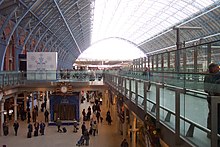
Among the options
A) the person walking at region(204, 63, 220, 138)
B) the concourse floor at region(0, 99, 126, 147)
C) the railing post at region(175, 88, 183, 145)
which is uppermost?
the person walking at region(204, 63, 220, 138)

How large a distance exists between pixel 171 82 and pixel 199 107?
9.53 ft

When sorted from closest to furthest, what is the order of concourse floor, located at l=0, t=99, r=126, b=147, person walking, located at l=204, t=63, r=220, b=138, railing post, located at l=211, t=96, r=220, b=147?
railing post, located at l=211, t=96, r=220, b=147, person walking, located at l=204, t=63, r=220, b=138, concourse floor, located at l=0, t=99, r=126, b=147

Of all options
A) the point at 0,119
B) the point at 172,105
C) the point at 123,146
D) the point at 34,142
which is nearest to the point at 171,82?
the point at 172,105

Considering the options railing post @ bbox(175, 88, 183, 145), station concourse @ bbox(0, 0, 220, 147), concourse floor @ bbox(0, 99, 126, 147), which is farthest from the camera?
concourse floor @ bbox(0, 99, 126, 147)

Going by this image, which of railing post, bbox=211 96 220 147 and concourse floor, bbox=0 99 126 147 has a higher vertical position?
railing post, bbox=211 96 220 147

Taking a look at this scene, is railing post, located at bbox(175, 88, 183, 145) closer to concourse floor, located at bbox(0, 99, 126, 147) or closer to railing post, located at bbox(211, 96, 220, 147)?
railing post, located at bbox(211, 96, 220, 147)

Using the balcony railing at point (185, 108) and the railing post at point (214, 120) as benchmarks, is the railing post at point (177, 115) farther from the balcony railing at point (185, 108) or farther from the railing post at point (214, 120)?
the railing post at point (214, 120)

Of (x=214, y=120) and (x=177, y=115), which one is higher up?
(x=214, y=120)

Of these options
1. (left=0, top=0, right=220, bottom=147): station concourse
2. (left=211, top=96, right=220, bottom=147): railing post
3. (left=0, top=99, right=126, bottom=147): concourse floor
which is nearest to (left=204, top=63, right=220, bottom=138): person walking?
(left=0, top=0, right=220, bottom=147): station concourse

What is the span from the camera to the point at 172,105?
6.84 meters

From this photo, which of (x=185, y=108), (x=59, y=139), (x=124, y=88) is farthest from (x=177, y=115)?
(x=59, y=139)

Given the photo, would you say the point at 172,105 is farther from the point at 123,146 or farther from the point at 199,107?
the point at 123,146

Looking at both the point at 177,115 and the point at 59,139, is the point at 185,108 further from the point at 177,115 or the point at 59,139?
the point at 59,139

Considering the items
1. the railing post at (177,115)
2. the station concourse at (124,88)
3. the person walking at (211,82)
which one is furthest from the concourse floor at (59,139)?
the person walking at (211,82)
